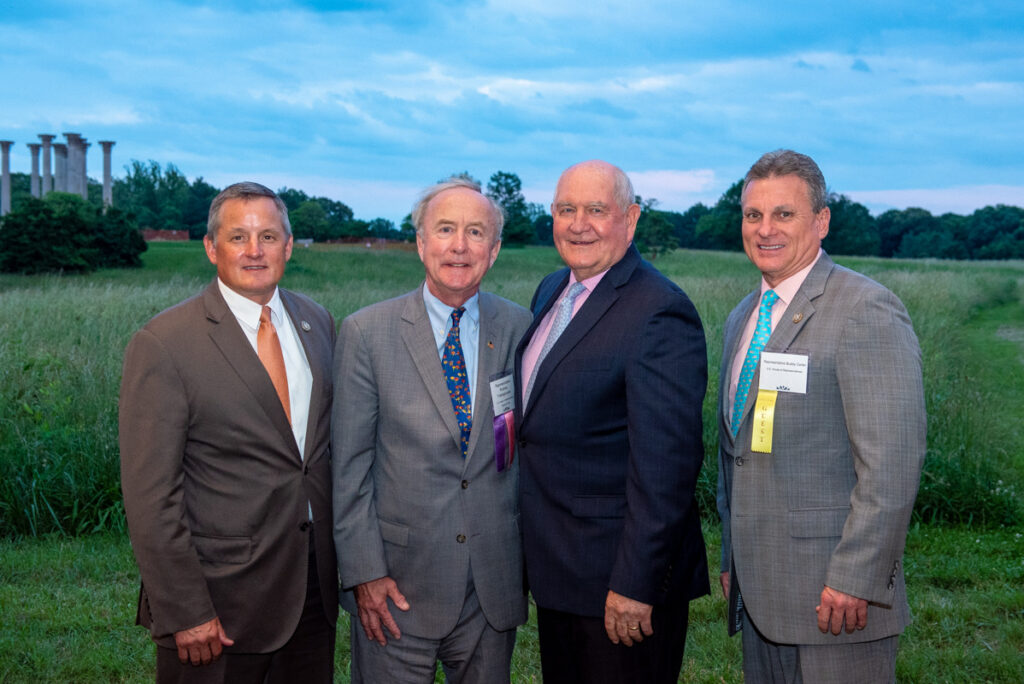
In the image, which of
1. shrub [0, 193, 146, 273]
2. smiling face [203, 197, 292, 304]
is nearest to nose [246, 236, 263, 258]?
smiling face [203, 197, 292, 304]

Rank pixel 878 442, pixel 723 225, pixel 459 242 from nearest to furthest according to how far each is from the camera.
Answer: pixel 878 442
pixel 459 242
pixel 723 225

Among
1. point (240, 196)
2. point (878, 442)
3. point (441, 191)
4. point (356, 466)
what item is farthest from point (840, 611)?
point (240, 196)

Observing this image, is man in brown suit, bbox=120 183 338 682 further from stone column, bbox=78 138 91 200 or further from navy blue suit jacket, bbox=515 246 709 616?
stone column, bbox=78 138 91 200

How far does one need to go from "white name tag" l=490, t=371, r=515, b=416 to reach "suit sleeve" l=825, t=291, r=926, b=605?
1014mm

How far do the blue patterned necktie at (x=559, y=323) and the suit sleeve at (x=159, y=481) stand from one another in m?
1.05

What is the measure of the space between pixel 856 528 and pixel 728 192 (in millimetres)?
78165

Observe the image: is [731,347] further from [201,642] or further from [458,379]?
[201,642]

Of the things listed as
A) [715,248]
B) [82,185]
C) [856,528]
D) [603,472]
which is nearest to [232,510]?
[603,472]

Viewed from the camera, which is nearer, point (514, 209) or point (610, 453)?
point (610, 453)

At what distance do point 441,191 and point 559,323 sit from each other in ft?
1.90

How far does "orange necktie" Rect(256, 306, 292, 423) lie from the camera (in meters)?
2.69

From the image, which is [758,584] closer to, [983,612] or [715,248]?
[983,612]

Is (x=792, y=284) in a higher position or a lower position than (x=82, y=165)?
lower

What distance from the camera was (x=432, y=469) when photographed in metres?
2.64
